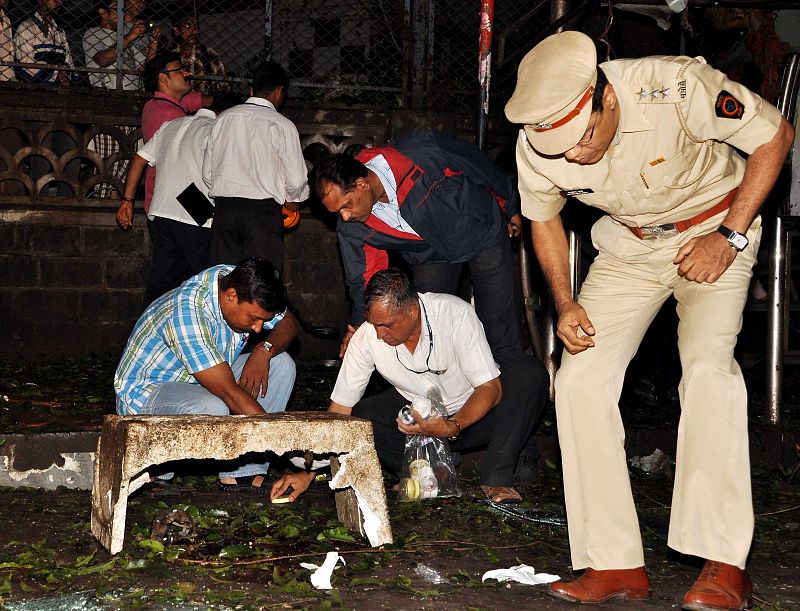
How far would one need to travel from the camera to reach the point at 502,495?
220 inches

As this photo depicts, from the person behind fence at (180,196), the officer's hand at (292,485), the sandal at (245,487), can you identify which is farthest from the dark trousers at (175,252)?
the officer's hand at (292,485)

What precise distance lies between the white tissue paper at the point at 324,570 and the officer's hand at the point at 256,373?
4.76ft

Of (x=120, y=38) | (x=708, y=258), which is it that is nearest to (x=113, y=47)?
(x=120, y=38)

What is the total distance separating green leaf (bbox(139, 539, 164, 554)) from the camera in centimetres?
443

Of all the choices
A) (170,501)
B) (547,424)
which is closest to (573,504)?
(170,501)

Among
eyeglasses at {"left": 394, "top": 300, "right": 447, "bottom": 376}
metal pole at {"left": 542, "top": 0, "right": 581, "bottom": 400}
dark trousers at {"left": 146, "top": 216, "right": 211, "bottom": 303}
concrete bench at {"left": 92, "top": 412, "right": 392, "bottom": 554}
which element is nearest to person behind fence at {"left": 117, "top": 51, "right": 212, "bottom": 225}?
dark trousers at {"left": 146, "top": 216, "right": 211, "bottom": 303}

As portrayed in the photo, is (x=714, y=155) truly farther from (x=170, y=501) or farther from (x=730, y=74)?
(x=730, y=74)

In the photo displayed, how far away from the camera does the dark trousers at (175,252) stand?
7438 mm

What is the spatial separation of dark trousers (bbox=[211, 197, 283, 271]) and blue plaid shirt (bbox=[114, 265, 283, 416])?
1.46 metres

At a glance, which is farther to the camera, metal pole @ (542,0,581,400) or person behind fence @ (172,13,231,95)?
person behind fence @ (172,13,231,95)

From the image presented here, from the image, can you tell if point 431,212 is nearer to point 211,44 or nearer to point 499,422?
point 499,422

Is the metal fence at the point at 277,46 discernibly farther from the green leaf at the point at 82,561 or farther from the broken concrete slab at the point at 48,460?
the green leaf at the point at 82,561

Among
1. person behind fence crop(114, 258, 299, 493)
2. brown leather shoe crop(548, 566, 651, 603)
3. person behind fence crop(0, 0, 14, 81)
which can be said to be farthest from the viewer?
person behind fence crop(0, 0, 14, 81)

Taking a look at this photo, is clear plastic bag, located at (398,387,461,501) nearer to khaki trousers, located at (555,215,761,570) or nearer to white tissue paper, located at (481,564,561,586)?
white tissue paper, located at (481,564,561,586)
